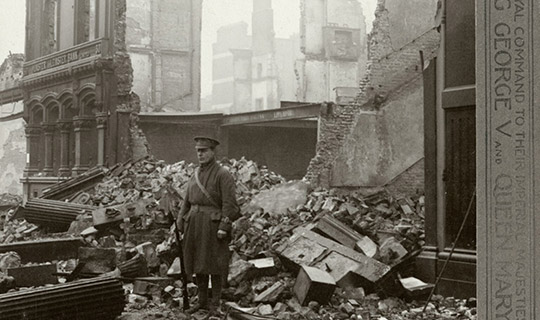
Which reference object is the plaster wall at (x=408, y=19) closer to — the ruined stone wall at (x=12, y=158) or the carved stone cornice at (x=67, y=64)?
the carved stone cornice at (x=67, y=64)

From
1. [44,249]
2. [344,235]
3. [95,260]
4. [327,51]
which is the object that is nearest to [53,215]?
[44,249]

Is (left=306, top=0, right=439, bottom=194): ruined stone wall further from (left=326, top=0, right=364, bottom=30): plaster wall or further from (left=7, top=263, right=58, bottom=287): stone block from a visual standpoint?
(left=326, top=0, right=364, bottom=30): plaster wall

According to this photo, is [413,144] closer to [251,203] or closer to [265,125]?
[251,203]

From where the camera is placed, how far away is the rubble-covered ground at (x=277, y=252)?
7293 millimetres

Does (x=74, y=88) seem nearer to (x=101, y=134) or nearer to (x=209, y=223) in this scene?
(x=101, y=134)

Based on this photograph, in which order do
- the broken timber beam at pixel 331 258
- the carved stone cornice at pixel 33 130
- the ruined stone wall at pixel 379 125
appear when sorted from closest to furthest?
the broken timber beam at pixel 331 258 < the ruined stone wall at pixel 379 125 < the carved stone cornice at pixel 33 130

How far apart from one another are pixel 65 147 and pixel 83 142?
1.63 m

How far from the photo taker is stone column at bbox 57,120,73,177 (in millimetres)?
22672

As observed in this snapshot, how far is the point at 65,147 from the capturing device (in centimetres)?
2275

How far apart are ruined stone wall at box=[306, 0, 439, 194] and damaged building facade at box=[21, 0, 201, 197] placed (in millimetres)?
7116

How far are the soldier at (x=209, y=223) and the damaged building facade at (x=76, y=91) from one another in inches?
530

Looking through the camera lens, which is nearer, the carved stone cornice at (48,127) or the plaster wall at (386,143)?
the plaster wall at (386,143)

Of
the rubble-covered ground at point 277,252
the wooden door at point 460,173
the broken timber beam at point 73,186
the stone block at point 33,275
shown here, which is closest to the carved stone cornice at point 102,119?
the broken timber beam at point 73,186

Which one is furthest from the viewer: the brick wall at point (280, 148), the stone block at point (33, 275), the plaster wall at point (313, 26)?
the plaster wall at point (313, 26)
